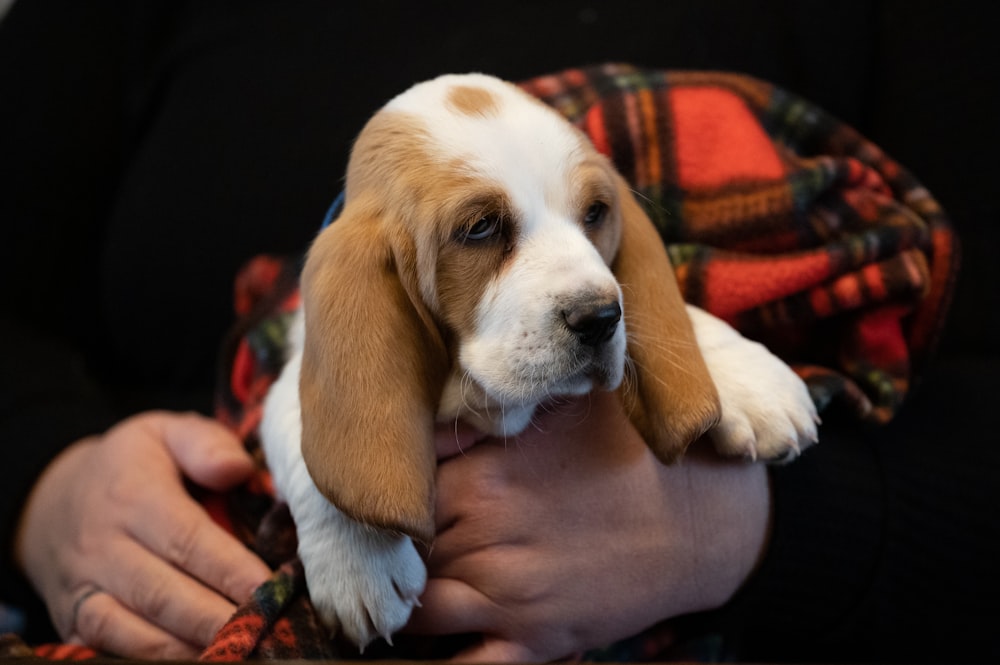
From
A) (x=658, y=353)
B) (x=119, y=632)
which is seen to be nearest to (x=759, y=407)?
(x=658, y=353)

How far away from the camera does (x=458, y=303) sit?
0.75 m

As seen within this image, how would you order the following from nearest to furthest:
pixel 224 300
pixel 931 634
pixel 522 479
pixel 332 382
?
1. pixel 332 382
2. pixel 522 479
3. pixel 931 634
4. pixel 224 300

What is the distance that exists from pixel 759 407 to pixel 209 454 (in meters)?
0.66

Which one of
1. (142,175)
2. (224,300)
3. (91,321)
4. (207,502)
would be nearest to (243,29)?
(142,175)

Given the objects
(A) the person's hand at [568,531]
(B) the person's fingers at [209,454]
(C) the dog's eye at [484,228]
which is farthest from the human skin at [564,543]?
(C) the dog's eye at [484,228]

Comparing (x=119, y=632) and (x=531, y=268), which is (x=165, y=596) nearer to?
(x=119, y=632)

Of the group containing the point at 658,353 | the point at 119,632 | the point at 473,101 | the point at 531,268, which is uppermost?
the point at 473,101

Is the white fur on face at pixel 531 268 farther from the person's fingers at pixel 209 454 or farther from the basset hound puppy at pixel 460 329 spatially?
the person's fingers at pixel 209 454

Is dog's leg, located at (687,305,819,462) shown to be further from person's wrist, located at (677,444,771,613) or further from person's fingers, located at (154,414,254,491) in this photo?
person's fingers, located at (154,414,254,491)

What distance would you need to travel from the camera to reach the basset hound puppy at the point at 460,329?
706 millimetres

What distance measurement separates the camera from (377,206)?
759 millimetres

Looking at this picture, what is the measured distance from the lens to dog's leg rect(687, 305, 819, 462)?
81 cm

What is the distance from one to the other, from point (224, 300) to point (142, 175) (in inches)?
11.4

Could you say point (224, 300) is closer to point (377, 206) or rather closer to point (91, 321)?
point (91, 321)
